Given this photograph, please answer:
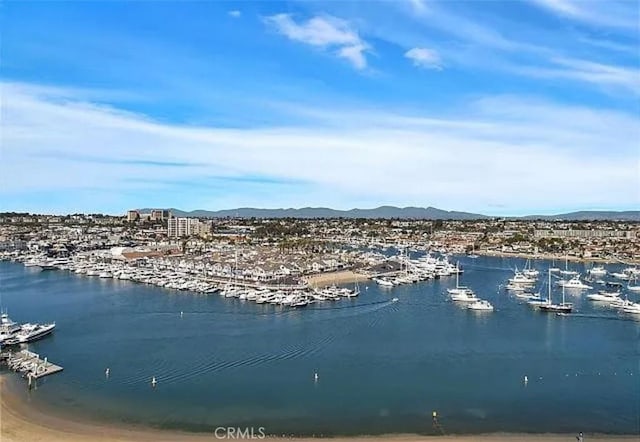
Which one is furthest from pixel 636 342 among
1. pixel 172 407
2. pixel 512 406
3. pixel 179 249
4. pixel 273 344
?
pixel 179 249

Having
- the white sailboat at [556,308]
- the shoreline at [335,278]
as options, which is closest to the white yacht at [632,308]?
the white sailboat at [556,308]

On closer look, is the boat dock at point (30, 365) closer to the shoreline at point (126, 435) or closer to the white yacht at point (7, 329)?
the white yacht at point (7, 329)

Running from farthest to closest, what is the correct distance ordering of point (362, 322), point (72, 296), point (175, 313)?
point (72, 296) < point (175, 313) < point (362, 322)

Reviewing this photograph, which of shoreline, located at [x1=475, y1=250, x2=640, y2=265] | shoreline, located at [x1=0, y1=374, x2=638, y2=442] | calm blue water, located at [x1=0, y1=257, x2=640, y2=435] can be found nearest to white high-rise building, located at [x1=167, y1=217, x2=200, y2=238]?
shoreline, located at [x1=475, y1=250, x2=640, y2=265]

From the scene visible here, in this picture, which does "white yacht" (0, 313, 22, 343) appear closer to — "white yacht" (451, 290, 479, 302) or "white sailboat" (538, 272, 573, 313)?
"white yacht" (451, 290, 479, 302)

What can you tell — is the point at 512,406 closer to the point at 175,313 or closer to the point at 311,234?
the point at 175,313

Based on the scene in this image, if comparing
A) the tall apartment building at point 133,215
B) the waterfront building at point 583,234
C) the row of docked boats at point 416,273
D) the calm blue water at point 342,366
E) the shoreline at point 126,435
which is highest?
the tall apartment building at point 133,215

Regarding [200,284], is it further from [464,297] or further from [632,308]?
[632,308]
